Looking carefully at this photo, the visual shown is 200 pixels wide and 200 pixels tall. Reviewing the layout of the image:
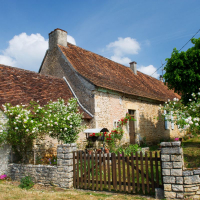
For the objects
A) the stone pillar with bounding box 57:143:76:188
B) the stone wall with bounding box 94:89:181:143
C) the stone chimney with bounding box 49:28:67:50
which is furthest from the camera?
the stone chimney with bounding box 49:28:67:50

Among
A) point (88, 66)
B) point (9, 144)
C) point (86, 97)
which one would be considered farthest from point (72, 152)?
point (88, 66)

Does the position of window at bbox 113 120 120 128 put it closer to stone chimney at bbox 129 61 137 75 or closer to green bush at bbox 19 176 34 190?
green bush at bbox 19 176 34 190

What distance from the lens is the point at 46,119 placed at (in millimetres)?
6207

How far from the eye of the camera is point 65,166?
5.51 m

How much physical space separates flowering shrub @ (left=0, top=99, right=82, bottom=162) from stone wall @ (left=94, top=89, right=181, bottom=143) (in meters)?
2.52

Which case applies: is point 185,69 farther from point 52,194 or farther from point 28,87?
point 52,194

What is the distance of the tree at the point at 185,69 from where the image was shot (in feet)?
33.2

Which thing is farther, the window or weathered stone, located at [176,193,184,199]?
the window

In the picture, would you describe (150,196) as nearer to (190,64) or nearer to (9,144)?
(9,144)

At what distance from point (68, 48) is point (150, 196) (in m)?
9.25

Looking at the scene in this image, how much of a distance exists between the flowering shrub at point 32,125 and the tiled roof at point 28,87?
46.7 inches

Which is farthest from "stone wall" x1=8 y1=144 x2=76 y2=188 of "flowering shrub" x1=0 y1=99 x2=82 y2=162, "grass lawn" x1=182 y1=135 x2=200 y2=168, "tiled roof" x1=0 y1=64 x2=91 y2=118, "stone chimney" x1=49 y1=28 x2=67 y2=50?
"stone chimney" x1=49 y1=28 x2=67 y2=50

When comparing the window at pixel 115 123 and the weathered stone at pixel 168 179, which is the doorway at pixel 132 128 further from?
the weathered stone at pixel 168 179

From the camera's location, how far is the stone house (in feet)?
31.0
